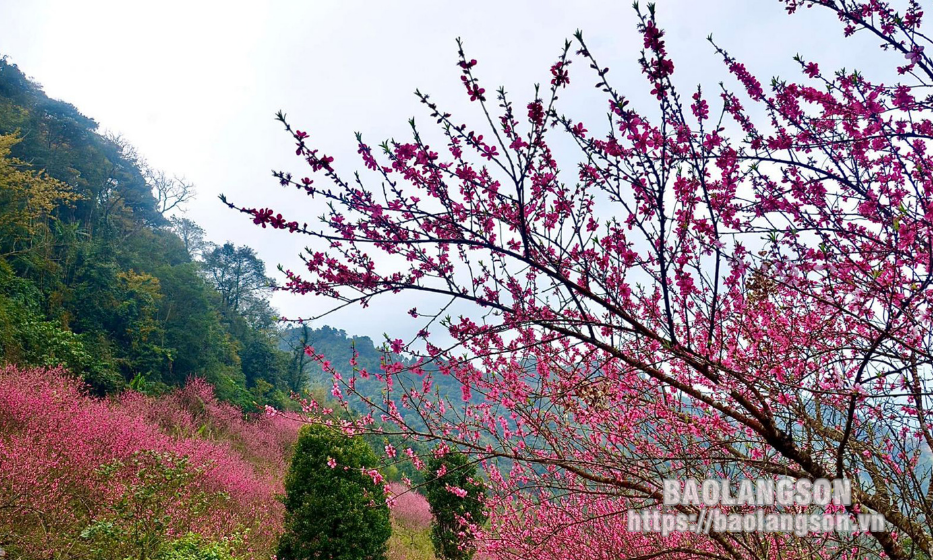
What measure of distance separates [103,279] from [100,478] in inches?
474

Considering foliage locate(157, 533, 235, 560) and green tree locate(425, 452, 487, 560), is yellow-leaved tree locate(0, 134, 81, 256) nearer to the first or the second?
foliage locate(157, 533, 235, 560)

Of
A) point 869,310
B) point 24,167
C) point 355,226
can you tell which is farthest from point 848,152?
→ point 24,167

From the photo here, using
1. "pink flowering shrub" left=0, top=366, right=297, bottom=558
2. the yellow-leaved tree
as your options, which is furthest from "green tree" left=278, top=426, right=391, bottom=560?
the yellow-leaved tree

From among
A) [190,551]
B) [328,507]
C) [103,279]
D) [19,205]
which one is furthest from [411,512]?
[19,205]

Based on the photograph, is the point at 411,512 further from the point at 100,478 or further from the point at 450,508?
the point at 100,478

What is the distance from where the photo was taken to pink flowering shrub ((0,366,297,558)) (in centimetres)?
A: 602

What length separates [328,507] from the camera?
27.1 ft

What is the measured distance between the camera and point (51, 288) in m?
15.4

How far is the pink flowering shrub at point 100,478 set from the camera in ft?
19.7

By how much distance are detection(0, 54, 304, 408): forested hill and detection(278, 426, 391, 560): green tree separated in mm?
6377

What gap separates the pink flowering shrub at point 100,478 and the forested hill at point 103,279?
2.53 metres

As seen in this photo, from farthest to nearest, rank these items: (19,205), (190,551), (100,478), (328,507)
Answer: (19,205) → (328,507) → (100,478) → (190,551)

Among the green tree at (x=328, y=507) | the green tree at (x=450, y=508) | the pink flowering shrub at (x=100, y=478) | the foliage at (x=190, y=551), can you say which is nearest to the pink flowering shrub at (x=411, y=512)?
the pink flowering shrub at (x=100, y=478)

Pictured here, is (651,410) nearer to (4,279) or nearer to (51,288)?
(4,279)
